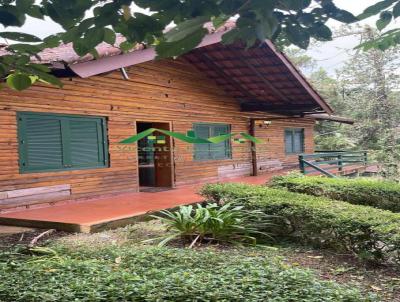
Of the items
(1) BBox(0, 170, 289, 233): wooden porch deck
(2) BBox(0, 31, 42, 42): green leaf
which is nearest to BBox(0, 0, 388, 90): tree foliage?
(2) BBox(0, 31, 42, 42): green leaf

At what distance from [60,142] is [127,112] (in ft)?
5.79

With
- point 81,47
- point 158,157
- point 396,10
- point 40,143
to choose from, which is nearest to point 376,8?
point 396,10

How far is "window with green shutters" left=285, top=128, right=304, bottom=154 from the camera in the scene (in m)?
15.1

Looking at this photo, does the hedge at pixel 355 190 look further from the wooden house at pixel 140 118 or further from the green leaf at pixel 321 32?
the green leaf at pixel 321 32

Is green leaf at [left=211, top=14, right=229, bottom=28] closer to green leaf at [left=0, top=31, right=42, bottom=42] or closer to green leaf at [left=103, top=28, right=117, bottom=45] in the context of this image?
green leaf at [left=103, top=28, right=117, bottom=45]

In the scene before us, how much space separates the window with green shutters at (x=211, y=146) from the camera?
11.0 metres

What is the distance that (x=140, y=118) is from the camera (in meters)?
9.20

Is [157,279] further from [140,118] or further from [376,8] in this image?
[140,118]

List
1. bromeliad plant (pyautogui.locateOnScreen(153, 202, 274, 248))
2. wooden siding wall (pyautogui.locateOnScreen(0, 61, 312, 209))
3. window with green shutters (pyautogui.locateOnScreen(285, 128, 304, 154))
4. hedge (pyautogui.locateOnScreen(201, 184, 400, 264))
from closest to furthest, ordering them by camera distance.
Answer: hedge (pyautogui.locateOnScreen(201, 184, 400, 264))
bromeliad plant (pyautogui.locateOnScreen(153, 202, 274, 248))
wooden siding wall (pyautogui.locateOnScreen(0, 61, 312, 209))
window with green shutters (pyautogui.locateOnScreen(285, 128, 304, 154))

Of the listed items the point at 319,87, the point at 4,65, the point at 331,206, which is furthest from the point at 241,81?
the point at 319,87

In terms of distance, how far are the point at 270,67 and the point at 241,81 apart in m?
1.24

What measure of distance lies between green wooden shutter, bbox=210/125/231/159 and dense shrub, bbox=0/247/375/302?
7832mm

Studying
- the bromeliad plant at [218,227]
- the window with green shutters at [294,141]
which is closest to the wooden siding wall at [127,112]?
the window with green shutters at [294,141]

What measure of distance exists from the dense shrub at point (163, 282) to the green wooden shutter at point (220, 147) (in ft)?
25.7
